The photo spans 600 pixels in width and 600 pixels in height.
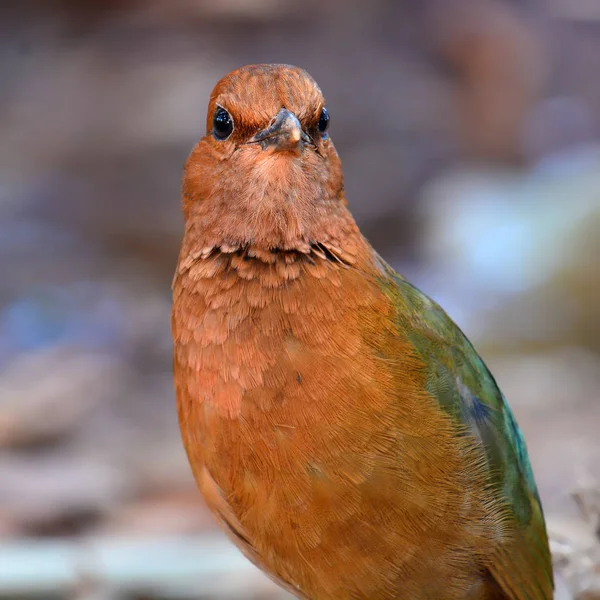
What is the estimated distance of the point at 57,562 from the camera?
3934 millimetres

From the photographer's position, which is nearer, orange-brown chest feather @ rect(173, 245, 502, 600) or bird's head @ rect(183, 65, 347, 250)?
orange-brown chest feather @ rect(173, 245, 502, 600)

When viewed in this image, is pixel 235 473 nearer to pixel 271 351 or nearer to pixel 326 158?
pixel 271 351

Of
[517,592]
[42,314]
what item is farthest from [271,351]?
[42,314]

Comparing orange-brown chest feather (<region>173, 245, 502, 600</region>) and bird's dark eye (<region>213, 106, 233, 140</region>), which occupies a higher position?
bird's dark eye (<region>213, 106, 233, 140</region>)

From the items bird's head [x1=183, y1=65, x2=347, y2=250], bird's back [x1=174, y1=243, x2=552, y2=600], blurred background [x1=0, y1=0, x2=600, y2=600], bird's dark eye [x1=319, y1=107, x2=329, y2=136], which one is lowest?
bird's back [x1=174, y1=243, x2=552, y2=600]

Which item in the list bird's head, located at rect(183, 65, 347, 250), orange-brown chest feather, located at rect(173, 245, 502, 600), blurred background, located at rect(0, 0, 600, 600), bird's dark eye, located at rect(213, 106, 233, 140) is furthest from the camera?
blurred background, located at rect(0, 0, 600, 600)

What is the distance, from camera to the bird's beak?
248cm

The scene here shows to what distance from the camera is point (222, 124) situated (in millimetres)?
2668

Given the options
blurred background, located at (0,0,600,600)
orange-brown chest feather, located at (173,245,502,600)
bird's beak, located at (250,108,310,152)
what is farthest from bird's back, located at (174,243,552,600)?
blurred background, located at (0,0,600,600)

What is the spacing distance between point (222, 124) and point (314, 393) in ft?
2.58

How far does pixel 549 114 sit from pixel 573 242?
228 cm

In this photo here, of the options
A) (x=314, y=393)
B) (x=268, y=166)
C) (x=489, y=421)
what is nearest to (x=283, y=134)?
(x=268, y=166)

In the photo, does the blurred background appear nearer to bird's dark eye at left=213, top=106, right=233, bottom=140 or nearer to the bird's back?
the bird's back

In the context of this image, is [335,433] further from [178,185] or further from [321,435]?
[178,185]
